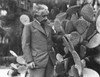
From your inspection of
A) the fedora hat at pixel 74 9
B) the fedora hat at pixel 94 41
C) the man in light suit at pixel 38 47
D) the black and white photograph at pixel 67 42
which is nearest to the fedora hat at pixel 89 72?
the black and white photograph at pixel 67 42

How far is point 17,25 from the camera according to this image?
683 centimetres

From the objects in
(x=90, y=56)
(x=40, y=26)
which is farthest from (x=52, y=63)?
(x=90, y=56)

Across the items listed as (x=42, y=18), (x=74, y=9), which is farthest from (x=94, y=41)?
(x=42, y=18)

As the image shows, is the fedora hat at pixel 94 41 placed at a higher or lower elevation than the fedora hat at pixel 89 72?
higher

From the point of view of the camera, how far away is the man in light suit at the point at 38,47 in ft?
7.03

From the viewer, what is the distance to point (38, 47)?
7.09ft

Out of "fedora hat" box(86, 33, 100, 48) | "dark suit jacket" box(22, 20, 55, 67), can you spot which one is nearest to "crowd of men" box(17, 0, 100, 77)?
"fedora hat" box(86, 33, 100, 48)

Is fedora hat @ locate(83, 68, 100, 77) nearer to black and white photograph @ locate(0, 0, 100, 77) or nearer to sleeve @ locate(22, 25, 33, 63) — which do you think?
black and white photograph @ locate(0, 0, 100, 77)

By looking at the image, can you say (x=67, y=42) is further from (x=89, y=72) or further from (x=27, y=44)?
(x=27, y=44)

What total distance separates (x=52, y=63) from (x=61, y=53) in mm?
442

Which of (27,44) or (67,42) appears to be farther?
(27,44)

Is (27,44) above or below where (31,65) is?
above

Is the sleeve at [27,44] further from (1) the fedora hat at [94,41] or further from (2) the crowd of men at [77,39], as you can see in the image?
(1) the fedora hat at [94,41]

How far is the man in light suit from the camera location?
2143 mm
